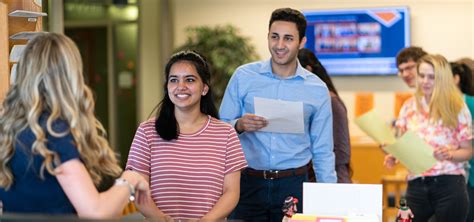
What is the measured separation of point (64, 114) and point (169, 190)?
3.08 feet

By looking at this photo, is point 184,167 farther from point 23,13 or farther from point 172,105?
point 23,13

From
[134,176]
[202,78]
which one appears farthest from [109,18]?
[134,176]

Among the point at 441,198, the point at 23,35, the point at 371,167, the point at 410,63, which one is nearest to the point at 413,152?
the point at 441,198

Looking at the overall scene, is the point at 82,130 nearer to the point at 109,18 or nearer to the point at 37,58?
the point at 37,58

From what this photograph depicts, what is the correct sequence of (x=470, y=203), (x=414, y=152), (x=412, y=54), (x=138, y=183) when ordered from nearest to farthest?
(x=138, y=183), (x=414, y=152), (x=470, y=203), (x=412, y=54)

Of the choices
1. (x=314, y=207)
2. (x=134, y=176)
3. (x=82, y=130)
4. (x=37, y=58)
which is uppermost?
(x=37, y=58)

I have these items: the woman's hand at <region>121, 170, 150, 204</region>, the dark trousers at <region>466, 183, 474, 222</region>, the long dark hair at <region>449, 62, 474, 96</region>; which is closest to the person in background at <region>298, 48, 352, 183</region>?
the dark trousers at <region>466, 183, 474, 222</region>

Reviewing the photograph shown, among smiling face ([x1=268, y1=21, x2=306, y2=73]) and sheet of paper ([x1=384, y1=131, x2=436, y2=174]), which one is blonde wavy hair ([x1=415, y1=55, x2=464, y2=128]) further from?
smiling face ([x1=268, y1=21, x2=306, y2=73])

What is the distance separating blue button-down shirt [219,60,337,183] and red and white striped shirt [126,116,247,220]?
688 mm

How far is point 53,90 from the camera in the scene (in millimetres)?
2361

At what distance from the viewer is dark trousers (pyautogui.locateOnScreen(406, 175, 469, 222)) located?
4578 mm

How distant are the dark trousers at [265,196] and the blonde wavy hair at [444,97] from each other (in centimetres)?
114

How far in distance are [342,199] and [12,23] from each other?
1.69 meters

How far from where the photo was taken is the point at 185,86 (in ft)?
11.0
